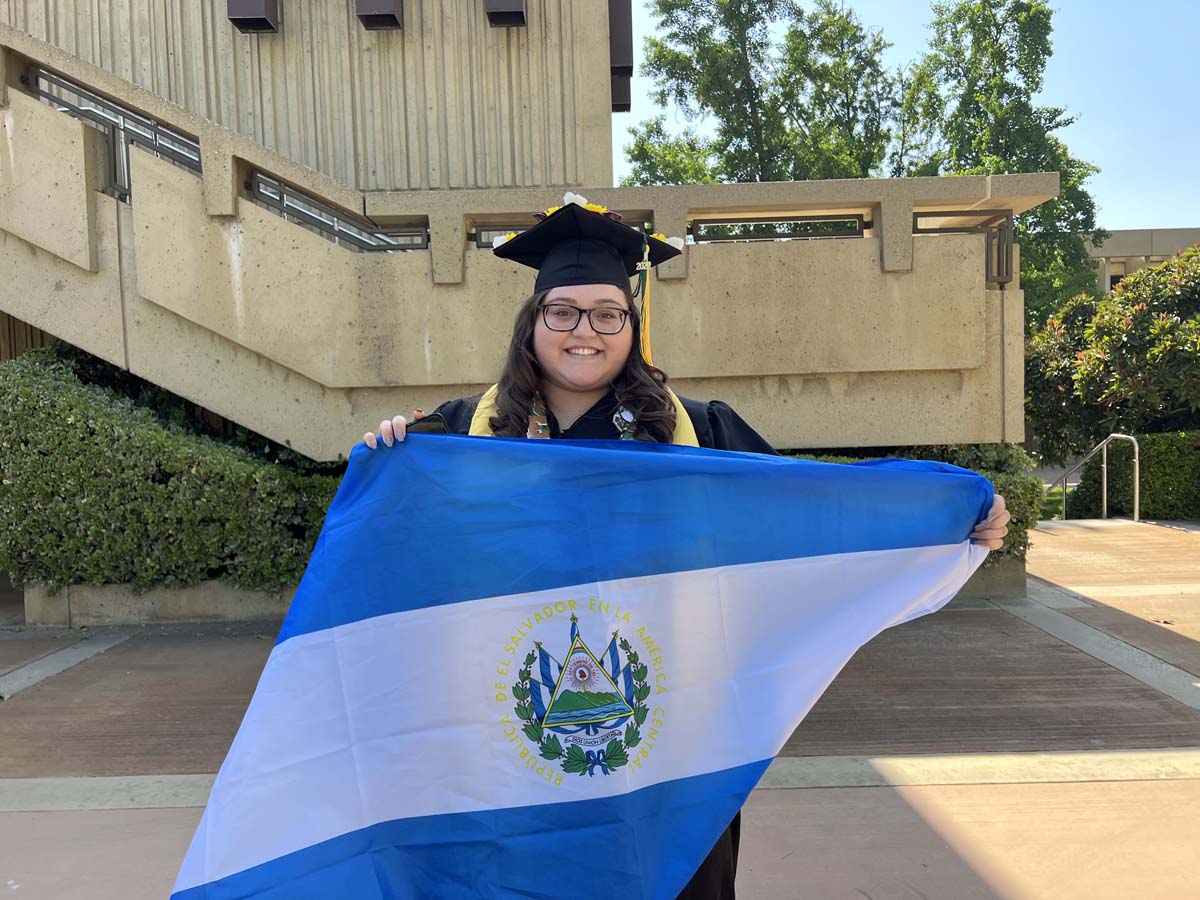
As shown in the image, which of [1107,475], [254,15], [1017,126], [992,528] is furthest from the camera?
[1017,126]

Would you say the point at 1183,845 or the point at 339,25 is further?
the point at 339,25

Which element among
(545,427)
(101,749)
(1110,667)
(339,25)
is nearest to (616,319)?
(545,427)

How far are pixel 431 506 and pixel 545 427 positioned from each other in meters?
0.37

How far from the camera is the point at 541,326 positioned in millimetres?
2350

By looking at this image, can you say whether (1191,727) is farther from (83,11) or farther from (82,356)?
(83,11)

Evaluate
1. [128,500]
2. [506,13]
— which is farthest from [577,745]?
[506,13]

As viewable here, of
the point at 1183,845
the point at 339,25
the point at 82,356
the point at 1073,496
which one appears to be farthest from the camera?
the point at 1073,496

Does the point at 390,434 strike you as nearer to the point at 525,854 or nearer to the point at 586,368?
the point at 586,368

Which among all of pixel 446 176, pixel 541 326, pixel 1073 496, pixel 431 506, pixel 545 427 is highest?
pixel 446 176

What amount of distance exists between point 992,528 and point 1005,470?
5233 mm

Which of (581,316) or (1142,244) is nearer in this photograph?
(581,316)

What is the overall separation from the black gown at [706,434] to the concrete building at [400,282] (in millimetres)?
4137

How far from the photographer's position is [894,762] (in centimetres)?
394

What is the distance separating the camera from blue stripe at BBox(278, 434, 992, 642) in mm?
2238
